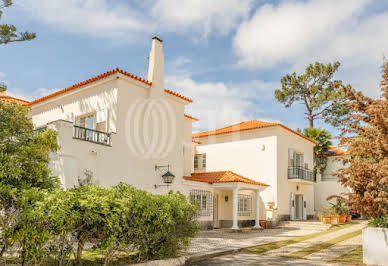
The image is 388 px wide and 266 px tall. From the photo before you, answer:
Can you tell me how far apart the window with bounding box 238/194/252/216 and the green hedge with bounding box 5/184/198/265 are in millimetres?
13818

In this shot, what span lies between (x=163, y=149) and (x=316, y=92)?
2449 cm

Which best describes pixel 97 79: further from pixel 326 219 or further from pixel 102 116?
pixel 326 219

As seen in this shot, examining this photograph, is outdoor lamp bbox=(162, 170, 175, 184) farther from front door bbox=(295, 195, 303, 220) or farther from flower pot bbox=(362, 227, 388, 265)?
front door bbox=(295, 195, 303, 220)

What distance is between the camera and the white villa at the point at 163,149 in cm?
1373

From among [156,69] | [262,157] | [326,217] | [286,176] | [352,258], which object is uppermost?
[156,69]

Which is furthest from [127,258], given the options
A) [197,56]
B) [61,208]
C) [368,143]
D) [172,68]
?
[172,68]

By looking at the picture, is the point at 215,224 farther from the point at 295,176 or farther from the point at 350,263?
the point at 350,263

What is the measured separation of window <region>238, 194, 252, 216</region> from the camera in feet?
74.8

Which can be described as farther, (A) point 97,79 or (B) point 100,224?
(A) point 97,79

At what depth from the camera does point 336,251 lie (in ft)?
39.8

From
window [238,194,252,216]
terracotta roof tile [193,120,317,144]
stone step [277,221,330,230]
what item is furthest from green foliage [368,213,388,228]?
terracotta roof tile [193,120,317,144]

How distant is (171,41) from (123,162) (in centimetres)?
656

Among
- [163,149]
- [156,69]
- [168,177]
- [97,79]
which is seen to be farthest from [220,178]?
[97,79]

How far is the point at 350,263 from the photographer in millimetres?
9906
